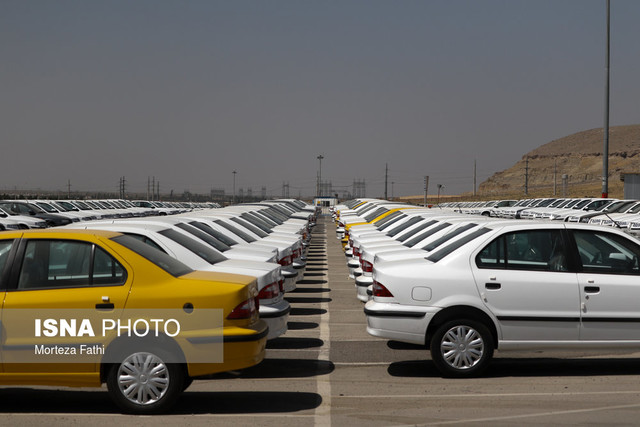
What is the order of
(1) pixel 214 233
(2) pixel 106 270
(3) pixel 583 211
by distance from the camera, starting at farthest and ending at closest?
(3) pixel 583 211 < (1) pixel 214 233 < (2) pixel 106 270

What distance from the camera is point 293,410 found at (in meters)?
7.15

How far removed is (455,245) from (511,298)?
1005mm

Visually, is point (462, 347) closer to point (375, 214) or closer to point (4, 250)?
point (4, 250)

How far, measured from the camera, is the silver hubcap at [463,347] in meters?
8.23

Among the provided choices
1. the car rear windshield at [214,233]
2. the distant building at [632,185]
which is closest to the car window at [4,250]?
the car rear windshield at [214,233]

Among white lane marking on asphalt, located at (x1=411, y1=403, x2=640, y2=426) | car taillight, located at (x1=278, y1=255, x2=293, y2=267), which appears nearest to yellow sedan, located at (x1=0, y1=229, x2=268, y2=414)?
white lane marking on asphalt, located at (x1=411, y1=403, x2=640, y2=426)

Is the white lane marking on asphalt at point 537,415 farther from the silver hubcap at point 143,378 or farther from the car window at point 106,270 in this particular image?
the car window at point 106,270

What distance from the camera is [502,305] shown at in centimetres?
825

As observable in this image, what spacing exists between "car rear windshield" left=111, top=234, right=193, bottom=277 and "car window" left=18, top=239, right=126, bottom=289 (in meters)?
0.25

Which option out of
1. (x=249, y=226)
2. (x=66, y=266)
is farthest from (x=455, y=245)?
(x=249, y=226)

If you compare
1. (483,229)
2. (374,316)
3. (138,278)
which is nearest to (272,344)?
(374,316)

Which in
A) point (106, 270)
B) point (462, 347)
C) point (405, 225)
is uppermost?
point (405, 225)

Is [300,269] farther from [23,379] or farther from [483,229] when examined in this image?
[23,379]

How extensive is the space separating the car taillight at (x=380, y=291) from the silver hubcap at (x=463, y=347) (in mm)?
742
